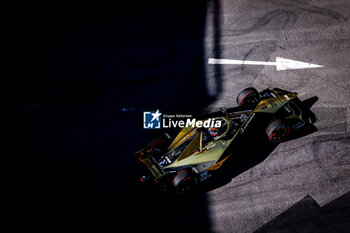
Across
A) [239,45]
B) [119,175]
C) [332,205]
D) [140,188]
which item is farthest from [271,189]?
[239,45]

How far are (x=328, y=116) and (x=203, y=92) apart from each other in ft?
13.3

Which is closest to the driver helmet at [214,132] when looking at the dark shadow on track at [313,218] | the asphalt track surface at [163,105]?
the asphalt track surface at [163,105]

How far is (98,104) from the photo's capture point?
10.2 m

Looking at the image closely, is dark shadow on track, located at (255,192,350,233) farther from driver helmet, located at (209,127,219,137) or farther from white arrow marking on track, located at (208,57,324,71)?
white arrow marking on track, located at (208,57,324,71)

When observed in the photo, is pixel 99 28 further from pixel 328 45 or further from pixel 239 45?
pixel 328 45

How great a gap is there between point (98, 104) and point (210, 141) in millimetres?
4672

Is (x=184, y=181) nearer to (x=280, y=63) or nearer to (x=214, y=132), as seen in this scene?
(x=214, y=132)

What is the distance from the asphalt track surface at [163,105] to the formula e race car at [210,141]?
55 centimetres

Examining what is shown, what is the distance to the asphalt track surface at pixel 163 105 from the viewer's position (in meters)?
7.62

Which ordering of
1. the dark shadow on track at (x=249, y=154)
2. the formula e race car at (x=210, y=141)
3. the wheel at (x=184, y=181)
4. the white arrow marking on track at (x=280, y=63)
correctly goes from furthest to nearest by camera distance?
the white arrow marking on track at (x=280, y=63)
the dark shadow on track at (x=249, y=154)
the formula e race car at (x=210, y=141)
the wheel at (x=184, y=181)

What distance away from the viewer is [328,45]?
10.4 metres

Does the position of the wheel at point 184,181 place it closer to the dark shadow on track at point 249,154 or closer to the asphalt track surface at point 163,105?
the asphalt track surface at point 163,105

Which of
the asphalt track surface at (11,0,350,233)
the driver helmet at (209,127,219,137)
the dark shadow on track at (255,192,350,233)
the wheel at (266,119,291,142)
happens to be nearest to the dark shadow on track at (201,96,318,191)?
the asphalt track surface at (11,0,350,233)

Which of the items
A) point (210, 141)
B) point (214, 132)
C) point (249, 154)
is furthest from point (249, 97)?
point (210, 141)
